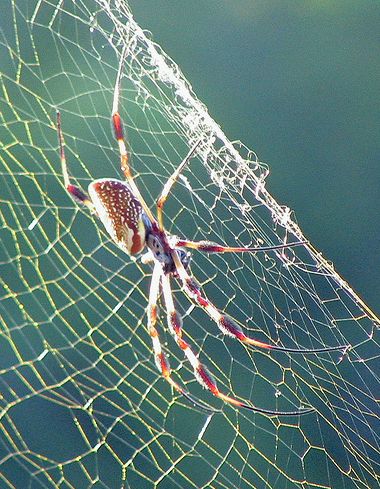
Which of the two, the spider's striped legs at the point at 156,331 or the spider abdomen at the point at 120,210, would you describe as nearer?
the spider abdomen at the point at 120,210

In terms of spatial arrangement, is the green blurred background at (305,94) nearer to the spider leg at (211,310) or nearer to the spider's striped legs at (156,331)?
the spider's striped legs at (156,331)

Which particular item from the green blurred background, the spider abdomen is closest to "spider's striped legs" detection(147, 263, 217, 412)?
the spider abdomen

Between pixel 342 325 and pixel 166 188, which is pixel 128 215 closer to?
pixel 166 188

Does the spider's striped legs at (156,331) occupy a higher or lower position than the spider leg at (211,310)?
lower

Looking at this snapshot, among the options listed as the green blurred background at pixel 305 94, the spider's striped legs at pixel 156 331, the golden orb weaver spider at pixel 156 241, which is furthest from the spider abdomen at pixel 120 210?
the green blurred background at pixel 305 94

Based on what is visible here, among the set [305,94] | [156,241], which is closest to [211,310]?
[156,241]

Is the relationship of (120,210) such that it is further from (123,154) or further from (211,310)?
(211,310)

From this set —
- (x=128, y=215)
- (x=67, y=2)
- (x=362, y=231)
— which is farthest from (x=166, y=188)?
(x=362, y=231)

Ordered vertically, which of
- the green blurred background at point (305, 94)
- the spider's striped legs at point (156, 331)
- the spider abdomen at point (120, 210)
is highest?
the spider abdomen at point (120, 210)
